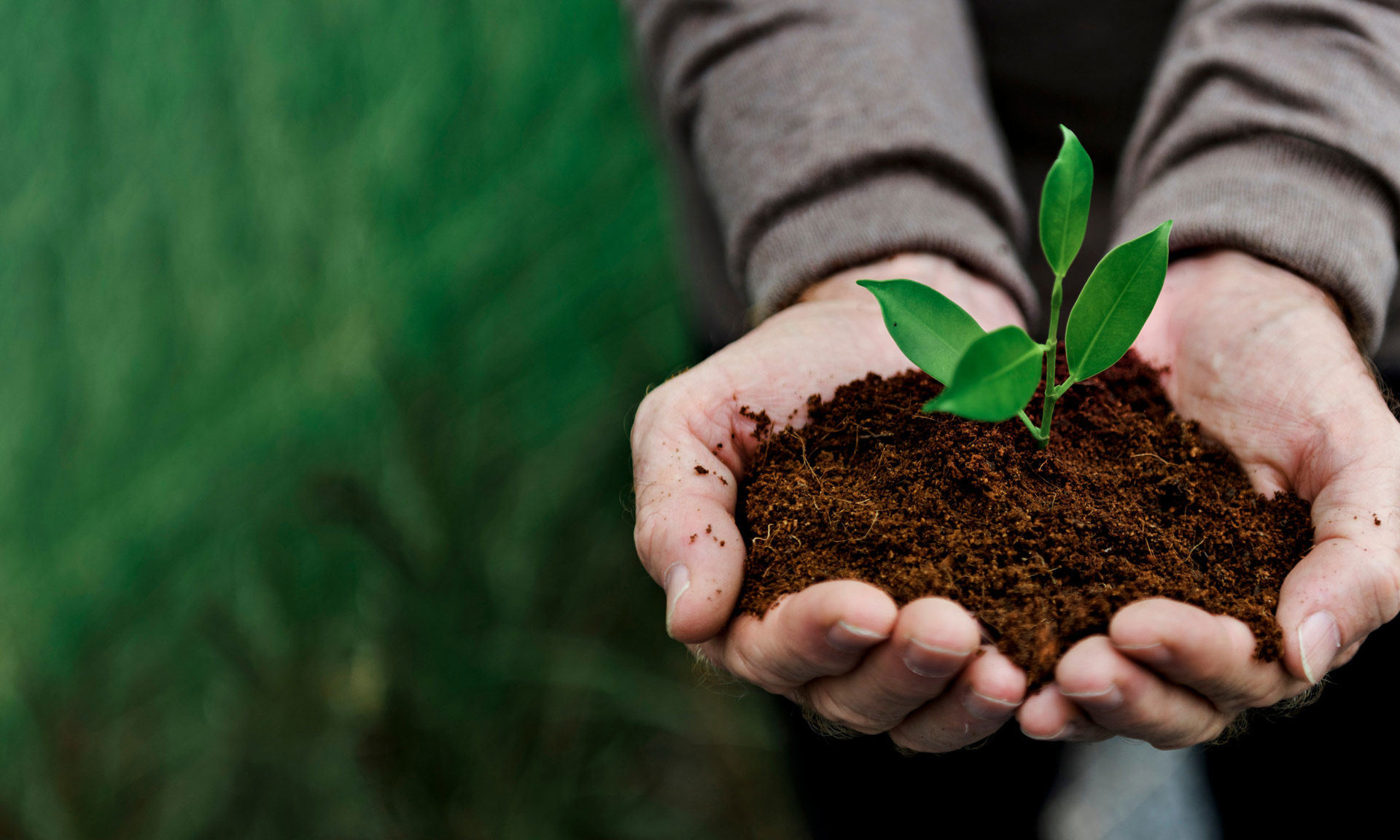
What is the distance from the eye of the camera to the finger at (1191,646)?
569 mm

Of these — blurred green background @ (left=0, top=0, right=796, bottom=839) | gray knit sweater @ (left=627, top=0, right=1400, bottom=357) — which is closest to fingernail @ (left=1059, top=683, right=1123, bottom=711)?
gray knit sweater @ (left=627, top=0, right=1400, bottom=357)

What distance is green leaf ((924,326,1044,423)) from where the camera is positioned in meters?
0.57

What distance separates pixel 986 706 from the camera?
1.99ft

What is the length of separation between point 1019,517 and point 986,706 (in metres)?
0.18

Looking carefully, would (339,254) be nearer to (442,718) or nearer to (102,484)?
(102,484)

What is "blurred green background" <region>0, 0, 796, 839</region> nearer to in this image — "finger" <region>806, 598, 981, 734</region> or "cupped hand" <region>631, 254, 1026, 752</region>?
"cupped hand" <region>631, 254, 1026, 752</region>

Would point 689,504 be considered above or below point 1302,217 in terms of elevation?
below

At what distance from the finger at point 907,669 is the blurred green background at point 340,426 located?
952mm

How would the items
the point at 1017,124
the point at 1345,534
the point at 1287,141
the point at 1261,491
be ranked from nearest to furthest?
the point at 1345,534, the point at 1261,491, the point at 1287,141, the point at 1017,124

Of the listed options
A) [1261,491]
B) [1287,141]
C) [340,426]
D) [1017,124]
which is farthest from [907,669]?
[340,426]

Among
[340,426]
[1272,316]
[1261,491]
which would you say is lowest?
[340,426]

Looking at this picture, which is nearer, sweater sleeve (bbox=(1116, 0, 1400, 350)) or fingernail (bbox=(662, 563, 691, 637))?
fingernail (bbox=(662, 563, 691, 637))

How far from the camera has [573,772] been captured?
171 cm

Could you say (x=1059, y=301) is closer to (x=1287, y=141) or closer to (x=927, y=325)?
(x=927, y=325)
